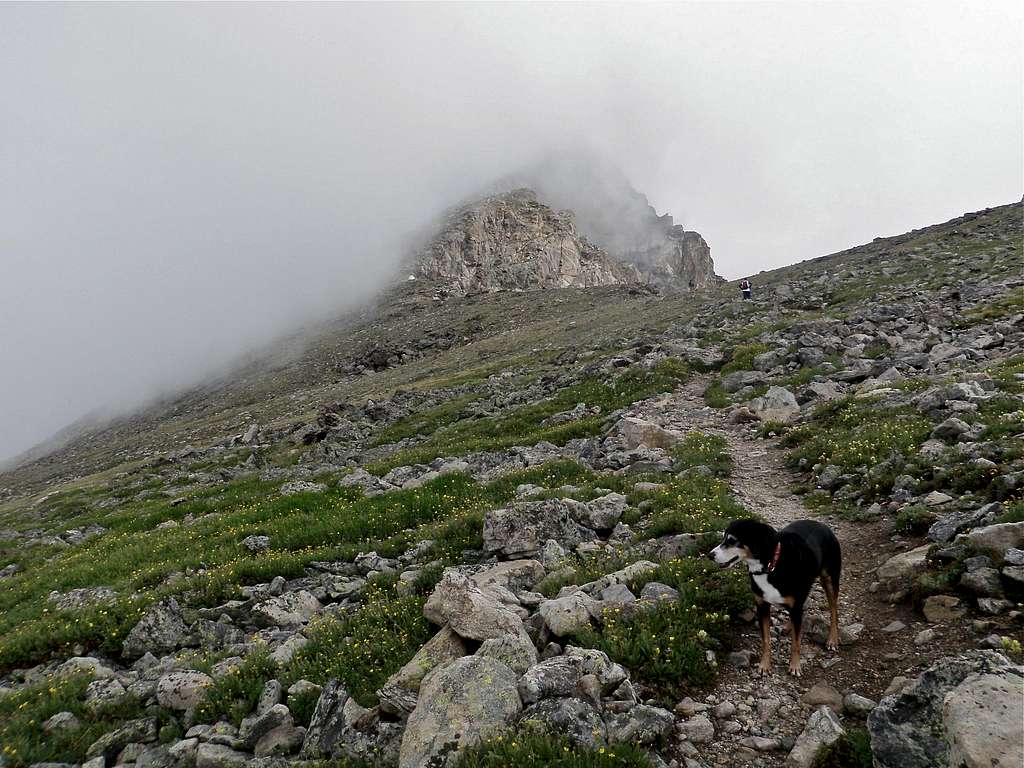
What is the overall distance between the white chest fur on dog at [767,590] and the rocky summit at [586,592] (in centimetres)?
85

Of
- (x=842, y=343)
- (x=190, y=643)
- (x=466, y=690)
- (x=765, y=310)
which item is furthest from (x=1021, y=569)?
(x=765, y=310)

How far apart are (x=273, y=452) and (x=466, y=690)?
32.4 m

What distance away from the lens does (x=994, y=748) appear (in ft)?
13.1

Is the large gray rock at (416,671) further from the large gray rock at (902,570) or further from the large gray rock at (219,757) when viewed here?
the large gray rock at (902,570)

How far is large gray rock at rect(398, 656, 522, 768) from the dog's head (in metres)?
2.83

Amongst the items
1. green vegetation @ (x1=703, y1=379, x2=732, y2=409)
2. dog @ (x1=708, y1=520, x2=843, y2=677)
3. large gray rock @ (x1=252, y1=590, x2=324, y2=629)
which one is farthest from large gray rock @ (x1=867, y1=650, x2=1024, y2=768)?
green vegetation @ (x1=703, y1=379, x2=732, y2=409)

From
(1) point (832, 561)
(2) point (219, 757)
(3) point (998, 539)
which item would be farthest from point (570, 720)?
(3) point (998, 539)

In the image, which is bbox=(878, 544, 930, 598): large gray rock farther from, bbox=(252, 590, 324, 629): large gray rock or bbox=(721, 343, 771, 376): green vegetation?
bbox=(721, 343, 771, 376): green vegetation

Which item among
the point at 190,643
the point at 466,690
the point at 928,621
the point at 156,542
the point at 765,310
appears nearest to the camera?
the point at 466,690

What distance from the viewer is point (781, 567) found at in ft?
21.2

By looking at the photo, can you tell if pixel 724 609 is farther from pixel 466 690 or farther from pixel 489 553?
pixel 489 553

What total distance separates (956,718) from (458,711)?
4.26 metres

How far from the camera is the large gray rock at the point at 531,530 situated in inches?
440

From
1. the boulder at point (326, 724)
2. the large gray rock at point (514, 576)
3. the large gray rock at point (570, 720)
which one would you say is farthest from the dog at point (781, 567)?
the boulder at point (326, 724)
